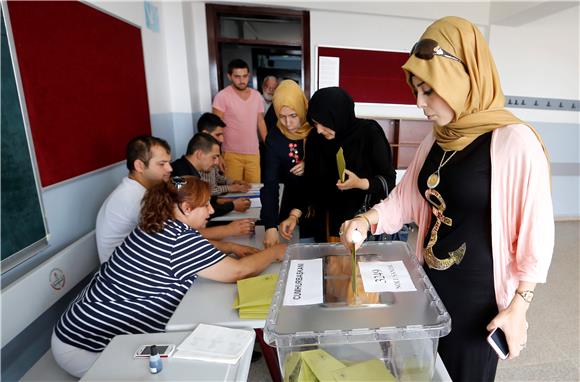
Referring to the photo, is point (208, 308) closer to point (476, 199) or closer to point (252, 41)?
point (476, 199)

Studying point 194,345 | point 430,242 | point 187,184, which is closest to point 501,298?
point 430,242

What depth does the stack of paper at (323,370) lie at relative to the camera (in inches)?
23.5

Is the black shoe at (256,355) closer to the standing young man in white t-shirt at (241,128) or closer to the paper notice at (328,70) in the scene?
the standing young man in white t-shirt at (241,128)

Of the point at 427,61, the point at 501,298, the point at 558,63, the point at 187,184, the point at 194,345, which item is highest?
the point at 558,63

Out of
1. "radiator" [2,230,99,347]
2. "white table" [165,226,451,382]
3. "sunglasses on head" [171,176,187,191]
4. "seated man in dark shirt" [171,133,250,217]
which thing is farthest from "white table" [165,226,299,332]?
"seated man in dark shirt" [171,133,250,217]

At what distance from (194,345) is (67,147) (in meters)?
1.30

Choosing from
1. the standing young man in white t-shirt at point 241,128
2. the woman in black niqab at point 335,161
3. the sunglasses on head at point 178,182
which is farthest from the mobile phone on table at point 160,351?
the standing young man in white t-shirt at point 241,128

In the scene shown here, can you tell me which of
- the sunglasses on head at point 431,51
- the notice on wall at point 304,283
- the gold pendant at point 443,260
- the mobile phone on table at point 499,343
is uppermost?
the sunglasses on head at point 431,51

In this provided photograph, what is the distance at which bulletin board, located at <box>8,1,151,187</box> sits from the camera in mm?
1409

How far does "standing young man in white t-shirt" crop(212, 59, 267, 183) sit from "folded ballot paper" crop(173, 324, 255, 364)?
274 centimetres

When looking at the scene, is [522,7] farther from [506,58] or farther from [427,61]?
[427,61]

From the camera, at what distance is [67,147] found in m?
1.64

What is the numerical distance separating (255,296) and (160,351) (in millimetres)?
300

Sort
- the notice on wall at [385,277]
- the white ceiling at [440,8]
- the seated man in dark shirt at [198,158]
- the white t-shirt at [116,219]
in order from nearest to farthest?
the notice on wall at [385,277], the white t-shirt at [116,219], the seated man in dark shirt at [198,158], the white ceiling at [440,8]
